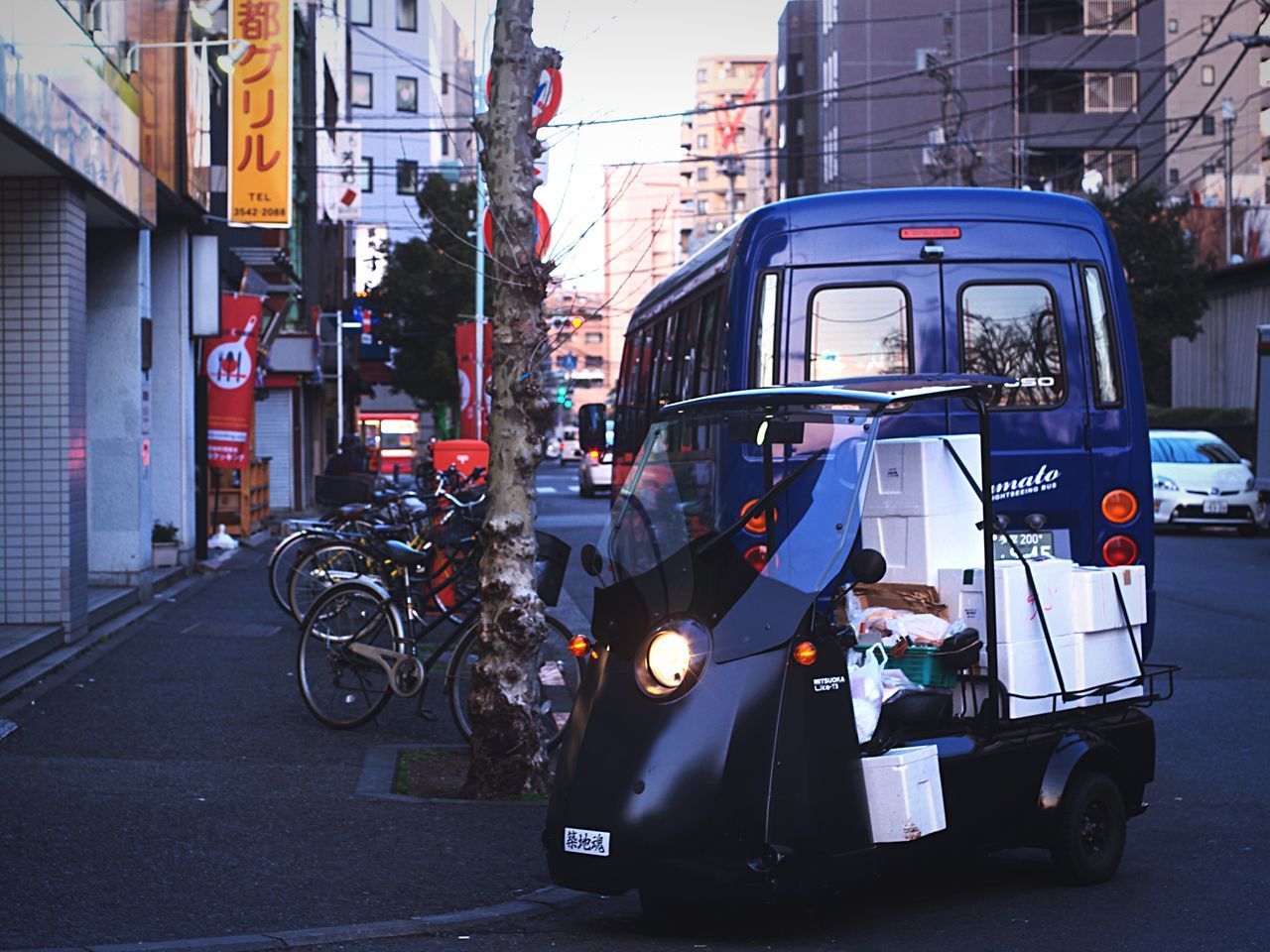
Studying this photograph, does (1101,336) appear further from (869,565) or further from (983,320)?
(869,565)

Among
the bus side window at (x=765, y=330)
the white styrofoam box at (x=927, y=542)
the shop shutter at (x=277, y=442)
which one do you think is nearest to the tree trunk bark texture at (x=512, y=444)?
the bus side window at (x=765, y=330)

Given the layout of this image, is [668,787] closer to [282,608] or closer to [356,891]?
[356,891]

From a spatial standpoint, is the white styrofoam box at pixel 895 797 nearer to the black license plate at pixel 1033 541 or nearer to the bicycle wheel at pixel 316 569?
the black license plate at pixel 1033 541

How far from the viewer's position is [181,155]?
740 inches

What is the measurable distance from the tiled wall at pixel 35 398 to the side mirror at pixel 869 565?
884 cm

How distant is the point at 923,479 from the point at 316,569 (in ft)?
30.8

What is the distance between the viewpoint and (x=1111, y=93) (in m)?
65.1

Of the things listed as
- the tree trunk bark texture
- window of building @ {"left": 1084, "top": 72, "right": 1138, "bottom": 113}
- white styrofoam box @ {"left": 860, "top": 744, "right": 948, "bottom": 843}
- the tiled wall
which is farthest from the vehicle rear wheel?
window of building @ {"left": 1084, "top": 72, "right": 1138, "bottom": 113}

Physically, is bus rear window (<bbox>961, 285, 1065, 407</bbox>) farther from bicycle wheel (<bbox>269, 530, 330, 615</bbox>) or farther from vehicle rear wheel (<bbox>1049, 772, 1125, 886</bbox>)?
bicycle wheel (<bbox>269, 530, 330, 615</bbox>)

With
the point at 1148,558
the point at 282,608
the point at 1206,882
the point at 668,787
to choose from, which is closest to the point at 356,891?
the point at 668,787

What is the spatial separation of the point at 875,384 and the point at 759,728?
1.82m

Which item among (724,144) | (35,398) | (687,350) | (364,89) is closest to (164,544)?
(35,398)

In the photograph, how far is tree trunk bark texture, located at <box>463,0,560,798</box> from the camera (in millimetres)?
8562

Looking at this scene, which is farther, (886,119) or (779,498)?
(886,119)
